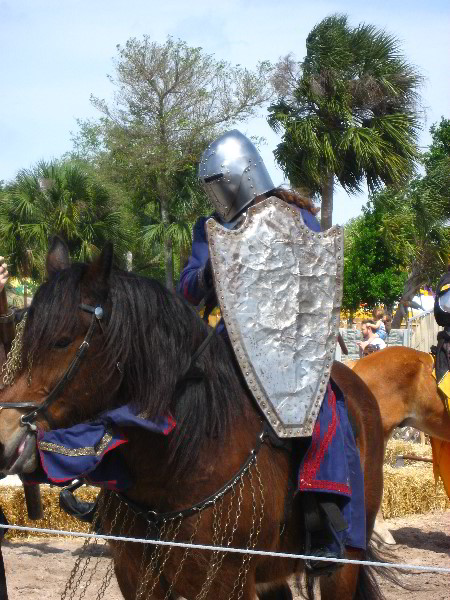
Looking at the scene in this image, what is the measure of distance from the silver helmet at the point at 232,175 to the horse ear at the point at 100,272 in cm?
70

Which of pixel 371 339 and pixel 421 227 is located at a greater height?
pixel 421 227

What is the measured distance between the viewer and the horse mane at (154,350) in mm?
3133

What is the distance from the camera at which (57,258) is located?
344 cm

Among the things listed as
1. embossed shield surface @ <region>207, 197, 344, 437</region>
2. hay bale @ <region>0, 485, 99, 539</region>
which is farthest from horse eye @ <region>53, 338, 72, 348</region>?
hay bale @ <region>0, 485, 99, 539</region>

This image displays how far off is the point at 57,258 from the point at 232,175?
770mm

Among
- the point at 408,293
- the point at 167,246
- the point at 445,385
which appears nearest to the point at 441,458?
the point at 445,385

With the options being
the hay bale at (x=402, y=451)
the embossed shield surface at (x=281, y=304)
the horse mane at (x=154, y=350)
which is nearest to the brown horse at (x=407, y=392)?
the hay bale at (x=402, y=451)

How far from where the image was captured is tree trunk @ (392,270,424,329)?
23.9 meters

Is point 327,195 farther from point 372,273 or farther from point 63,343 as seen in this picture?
point 63,343

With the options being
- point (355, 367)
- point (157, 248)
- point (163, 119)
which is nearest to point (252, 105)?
point (163, 119)

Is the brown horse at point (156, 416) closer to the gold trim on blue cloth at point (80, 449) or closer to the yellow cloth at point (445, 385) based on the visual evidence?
the gold trim on blue cloth at point (80, 449)

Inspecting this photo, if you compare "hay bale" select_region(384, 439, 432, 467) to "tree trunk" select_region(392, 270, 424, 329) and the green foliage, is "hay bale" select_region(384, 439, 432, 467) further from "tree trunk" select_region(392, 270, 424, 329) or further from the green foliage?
the green foliage

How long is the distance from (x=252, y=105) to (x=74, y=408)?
20565 millimetres

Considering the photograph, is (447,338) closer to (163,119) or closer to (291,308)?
(291,308)
